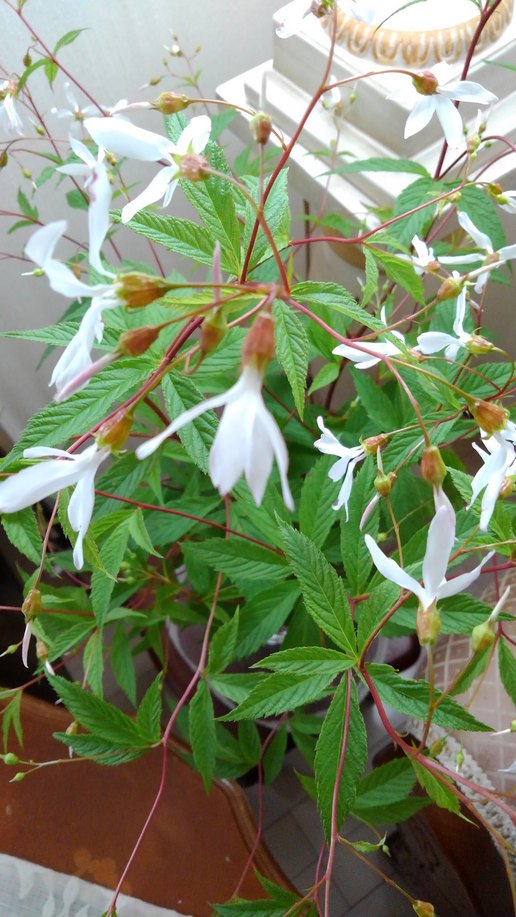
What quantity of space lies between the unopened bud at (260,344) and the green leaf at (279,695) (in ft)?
0.65

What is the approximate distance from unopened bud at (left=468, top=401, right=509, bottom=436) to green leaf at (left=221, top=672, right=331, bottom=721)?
0.52 ft

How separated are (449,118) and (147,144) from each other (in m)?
0.18

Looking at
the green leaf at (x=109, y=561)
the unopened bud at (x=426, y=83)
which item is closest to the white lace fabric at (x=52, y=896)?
the green leaf at (x=109, y=561)

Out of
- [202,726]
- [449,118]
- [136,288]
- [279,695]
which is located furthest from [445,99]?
[202,726]

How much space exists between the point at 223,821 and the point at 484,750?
10.9 inches

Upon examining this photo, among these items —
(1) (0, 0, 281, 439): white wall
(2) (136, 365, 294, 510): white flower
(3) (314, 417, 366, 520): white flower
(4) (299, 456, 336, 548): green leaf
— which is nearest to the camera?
(2) (136, 365, 294, 510): white flower

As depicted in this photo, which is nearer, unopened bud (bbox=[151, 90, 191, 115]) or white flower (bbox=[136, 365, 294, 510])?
white flower (bbox=[136, 365, 294, 510])

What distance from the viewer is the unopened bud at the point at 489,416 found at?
0.31 metres

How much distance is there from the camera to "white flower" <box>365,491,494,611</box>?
268 millimetres

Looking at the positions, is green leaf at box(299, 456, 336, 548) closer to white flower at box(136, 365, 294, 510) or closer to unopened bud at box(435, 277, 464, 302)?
unopened bud at box(435, 277, 464, 302)

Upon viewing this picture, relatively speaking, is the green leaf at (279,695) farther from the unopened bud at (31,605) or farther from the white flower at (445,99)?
the white flower at (445,99)

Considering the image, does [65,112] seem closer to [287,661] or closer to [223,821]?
[287,661]

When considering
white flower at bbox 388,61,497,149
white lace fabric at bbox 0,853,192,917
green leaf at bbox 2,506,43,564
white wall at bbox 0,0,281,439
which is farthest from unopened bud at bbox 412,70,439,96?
white lace fabric at bbox 0,853,192,917

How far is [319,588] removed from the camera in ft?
1.24
